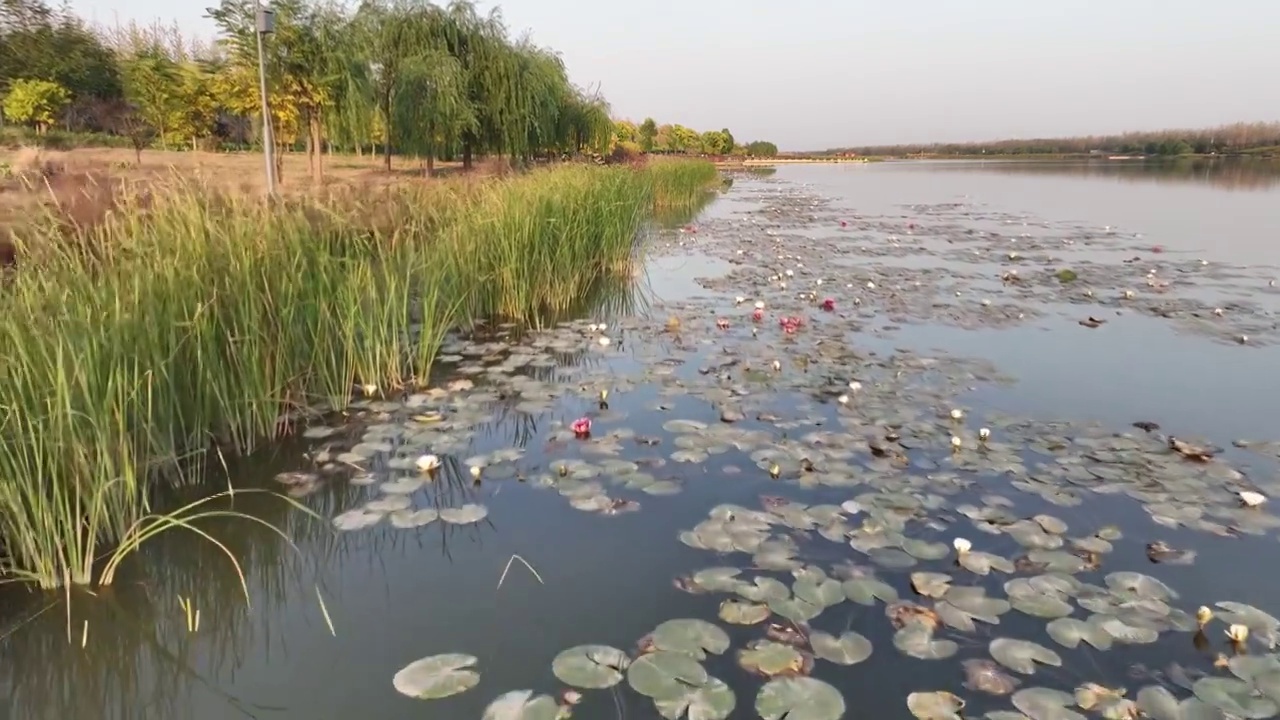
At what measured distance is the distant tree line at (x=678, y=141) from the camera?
158ft

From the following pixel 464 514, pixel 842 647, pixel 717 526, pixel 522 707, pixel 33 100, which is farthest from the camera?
pixel 33 100

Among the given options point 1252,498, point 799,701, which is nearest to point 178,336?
point 799,701

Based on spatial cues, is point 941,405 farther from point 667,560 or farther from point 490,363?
point 490,363

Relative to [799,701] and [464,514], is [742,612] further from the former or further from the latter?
[464,514]

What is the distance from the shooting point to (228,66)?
15.7m

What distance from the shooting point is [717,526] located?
255cm

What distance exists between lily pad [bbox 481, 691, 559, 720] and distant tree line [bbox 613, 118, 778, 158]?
31.2 m

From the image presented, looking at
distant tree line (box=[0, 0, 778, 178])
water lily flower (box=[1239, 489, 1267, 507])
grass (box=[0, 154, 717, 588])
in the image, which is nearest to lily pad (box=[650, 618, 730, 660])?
grass (box=[0, 154, 717, 588])

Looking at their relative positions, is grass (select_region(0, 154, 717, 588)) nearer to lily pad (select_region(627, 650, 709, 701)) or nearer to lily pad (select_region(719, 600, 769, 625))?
lily pad (select_region(627, 650, 709, 701))

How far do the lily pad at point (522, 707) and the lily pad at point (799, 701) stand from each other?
19.8 inches

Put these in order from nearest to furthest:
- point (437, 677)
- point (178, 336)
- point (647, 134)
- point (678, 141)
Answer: point (437, 677), point (178, 336), point (647, 134), point (678, 141)

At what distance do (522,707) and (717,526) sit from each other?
108cm

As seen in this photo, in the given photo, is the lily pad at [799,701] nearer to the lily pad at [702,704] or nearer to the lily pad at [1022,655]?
the lily pad at [702,704]

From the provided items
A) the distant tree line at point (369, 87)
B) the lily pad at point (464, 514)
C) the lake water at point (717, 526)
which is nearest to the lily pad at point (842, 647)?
the lake water at point (717, 526)
